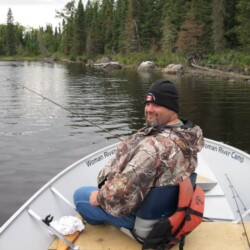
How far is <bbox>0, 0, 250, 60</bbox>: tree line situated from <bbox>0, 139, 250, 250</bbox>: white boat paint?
1588 inches

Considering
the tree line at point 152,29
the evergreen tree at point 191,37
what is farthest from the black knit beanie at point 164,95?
the evergreen tree at point 191,37

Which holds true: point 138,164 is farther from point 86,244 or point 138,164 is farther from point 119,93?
point 119,93

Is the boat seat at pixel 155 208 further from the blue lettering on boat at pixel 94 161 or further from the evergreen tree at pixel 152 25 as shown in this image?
the evergreen tree at pixel 152 25

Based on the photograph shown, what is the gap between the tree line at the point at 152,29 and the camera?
170ft

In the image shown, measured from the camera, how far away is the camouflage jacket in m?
3.41

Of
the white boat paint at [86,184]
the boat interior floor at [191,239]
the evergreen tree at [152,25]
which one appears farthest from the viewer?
the evergreen tree at [152,25]

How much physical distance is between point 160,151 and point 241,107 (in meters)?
17.3

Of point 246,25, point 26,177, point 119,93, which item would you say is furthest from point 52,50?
point 26,177

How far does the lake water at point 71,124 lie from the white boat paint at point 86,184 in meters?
2.09

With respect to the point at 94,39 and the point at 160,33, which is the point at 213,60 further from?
the point at 94,39

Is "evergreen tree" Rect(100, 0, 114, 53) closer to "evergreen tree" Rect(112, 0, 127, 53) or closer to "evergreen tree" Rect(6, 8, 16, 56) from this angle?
"evergreen tree" Rect(112, 0, 127, 53)

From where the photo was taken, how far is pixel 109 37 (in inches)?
3499

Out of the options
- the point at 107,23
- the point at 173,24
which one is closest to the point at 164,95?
the point at 173,24

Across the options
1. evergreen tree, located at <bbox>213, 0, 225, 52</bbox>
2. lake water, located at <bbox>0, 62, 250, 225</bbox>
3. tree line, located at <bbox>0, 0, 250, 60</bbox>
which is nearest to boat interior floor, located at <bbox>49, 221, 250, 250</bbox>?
lake water, located at <bbox>0, 62, 250, 225</bbox>
